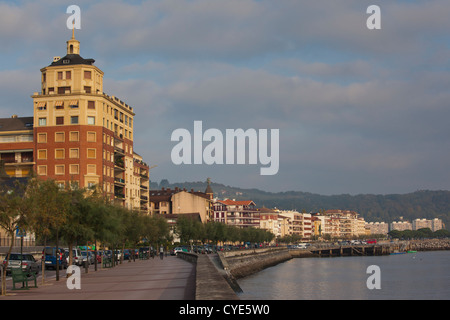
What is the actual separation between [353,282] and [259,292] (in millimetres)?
20884

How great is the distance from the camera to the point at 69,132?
106 m

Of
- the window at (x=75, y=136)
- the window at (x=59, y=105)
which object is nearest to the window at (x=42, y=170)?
the window at (x=75, y=136)

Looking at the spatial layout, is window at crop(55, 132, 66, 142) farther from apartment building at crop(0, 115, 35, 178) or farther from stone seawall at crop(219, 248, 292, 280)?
stone seawall at crop(219, 248, 292, 280)

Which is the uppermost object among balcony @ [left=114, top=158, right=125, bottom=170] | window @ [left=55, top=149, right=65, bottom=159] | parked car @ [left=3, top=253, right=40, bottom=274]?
window @ [left=55, top=149, right=65, bottom=159]

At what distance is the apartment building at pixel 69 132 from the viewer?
105250 mm

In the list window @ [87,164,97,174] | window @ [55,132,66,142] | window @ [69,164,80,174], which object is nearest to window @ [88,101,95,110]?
window @ [55,132,66,142]

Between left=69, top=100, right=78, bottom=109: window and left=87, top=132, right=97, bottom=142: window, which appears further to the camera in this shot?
left=69, top=100, right=78, bottom=109: window

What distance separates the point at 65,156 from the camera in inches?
4146

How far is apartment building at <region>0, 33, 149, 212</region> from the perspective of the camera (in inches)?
4144

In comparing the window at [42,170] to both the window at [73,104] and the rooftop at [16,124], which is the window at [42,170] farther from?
the window at [73,104]

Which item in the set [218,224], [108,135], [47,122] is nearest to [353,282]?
[108,135]

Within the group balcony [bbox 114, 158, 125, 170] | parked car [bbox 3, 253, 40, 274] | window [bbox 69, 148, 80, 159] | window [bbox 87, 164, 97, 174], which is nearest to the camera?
parked car [bbox 3, 253, 40, 274]

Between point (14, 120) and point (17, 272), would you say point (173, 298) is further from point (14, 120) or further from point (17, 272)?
point (14, 120)

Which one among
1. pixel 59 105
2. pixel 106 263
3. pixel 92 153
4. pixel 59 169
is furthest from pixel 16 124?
pixel 106 263
